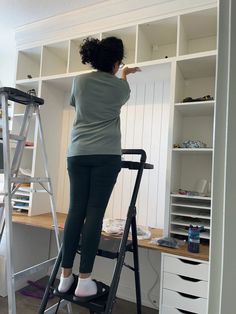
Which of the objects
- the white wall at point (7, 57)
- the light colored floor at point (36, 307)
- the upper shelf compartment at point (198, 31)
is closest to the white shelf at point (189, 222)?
the light colored floor at point (36, 307)

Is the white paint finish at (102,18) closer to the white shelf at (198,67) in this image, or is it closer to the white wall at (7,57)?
the white wall at (7,57)

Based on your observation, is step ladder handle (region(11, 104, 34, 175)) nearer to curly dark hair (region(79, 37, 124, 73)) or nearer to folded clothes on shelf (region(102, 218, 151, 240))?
curly dark hair (region(79, 37, 124, 73))

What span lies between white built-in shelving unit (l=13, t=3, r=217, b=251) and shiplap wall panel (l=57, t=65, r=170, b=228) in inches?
0.9

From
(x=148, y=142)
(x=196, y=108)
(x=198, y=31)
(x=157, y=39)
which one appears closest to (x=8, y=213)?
(x=148, y=142)

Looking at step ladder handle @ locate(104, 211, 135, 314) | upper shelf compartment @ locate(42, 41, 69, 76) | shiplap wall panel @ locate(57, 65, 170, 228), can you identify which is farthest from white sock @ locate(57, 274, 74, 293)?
upper shelf compartment @ locate(42, 41, 69, 76)

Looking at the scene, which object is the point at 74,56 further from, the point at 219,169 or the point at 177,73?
the point at 219,169

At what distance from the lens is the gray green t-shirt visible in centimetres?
132

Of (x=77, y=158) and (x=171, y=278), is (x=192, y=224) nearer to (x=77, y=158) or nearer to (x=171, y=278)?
(x=171, y=278)

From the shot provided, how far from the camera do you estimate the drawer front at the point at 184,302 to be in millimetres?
1680

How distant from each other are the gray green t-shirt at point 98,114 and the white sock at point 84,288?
63cm

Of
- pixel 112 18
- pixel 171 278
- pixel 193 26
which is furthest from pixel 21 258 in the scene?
pixel 193 26

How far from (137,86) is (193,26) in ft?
2.40

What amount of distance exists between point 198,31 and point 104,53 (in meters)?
1.31

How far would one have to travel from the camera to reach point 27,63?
2955mm
